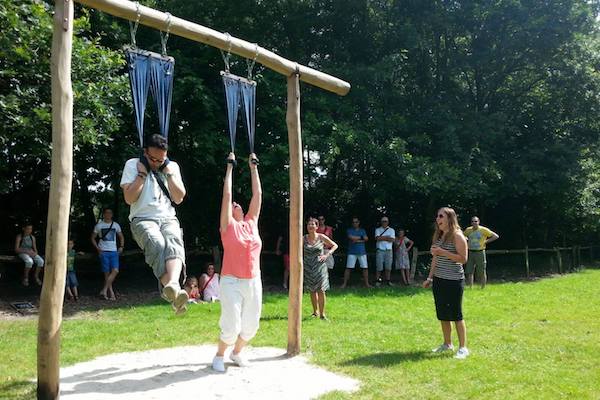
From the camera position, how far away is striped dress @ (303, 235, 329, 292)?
32.3 ft

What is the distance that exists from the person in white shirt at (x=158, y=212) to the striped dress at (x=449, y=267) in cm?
330

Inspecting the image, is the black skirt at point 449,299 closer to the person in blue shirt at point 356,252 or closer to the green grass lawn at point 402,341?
the green grass lawn at point 402,341

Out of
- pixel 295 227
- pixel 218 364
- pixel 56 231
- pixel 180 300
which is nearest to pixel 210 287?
pixel 295 227

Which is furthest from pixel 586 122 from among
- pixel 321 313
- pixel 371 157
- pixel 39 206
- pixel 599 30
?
pixel 39 206

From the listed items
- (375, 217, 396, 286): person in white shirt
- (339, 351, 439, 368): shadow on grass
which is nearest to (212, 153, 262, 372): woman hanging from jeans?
(339, 351, 439, 368): shadow on grass

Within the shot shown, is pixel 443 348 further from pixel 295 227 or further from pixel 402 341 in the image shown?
pixel 295 227

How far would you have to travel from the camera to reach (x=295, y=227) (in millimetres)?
7301

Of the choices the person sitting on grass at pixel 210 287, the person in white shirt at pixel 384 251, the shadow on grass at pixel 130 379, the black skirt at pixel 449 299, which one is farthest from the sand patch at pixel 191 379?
the person in white shirt at pixel 384 251

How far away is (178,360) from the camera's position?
6824mm

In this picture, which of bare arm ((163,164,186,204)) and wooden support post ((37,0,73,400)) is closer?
wooden support post ((37,0,73,400))

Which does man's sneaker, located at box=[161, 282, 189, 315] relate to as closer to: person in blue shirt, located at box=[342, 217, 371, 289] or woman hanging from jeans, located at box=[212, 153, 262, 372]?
woman hanging from jeans, located at box=[212, 153, 262, 372]

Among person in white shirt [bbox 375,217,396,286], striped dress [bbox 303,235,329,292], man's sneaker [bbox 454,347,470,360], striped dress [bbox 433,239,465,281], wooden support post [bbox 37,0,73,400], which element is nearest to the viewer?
wooden support post [bbox 37,0,73,400]

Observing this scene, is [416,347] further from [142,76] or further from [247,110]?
[142,76]

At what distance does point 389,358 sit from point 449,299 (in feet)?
3.34
